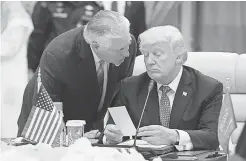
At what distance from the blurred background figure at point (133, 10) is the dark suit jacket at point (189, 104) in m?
1.56

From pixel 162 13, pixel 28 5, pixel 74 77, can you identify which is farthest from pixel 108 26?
pixel 28 5

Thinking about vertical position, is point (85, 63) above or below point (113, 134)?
above

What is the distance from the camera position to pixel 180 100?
238 centimetres

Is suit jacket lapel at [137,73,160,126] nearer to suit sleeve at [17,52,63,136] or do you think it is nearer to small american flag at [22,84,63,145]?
small american flag at [22,84,63,145]

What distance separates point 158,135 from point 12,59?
2.48 metres

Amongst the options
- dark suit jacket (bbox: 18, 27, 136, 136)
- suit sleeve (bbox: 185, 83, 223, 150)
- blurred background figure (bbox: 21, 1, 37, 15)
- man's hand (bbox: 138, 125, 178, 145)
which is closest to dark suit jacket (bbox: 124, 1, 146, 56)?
blurred background figure (bbox: 21, 1, 37, 15)

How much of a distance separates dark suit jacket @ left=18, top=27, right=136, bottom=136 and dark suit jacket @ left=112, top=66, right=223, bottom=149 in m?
0.46

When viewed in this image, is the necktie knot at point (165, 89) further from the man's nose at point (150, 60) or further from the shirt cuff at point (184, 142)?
the shirt cuff at point (184, 142)

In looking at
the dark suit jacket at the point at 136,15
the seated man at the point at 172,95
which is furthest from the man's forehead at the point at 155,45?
the dark suit jacket at the point at 136,15

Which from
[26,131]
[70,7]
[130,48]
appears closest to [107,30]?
[130,48]

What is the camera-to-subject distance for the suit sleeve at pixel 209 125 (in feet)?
7.12

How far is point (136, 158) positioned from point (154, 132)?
720 mm

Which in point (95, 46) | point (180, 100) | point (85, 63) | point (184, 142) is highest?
point (95, 46)

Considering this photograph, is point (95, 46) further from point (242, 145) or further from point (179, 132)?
point (242, 145)
